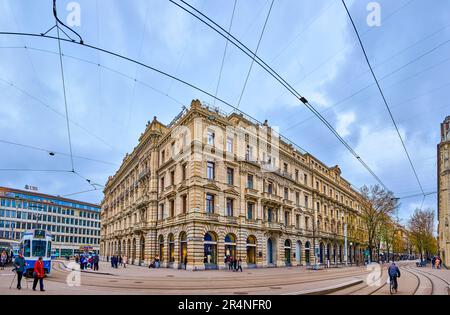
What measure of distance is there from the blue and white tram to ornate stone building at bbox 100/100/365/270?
39.9ft

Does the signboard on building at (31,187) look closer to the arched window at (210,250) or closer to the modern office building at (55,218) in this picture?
the modern office building at (55,218)

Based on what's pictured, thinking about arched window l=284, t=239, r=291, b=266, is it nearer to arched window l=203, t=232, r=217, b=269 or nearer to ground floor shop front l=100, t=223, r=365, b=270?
ground floor shop front l=100, t=223, r=365, b=270

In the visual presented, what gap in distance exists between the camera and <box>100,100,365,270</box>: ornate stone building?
3238cm

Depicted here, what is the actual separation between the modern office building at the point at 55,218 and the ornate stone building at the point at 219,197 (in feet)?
155

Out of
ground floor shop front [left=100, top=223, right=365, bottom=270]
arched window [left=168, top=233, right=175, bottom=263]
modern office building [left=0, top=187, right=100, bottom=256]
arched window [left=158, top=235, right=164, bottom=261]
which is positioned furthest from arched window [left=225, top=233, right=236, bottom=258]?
modern office building [left=0, top=187, right=100, bottom=256]

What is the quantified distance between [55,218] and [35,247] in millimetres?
82870

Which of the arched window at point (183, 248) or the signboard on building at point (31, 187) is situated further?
the signboard on building at point (31, 187)

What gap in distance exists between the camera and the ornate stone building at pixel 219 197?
3238cm

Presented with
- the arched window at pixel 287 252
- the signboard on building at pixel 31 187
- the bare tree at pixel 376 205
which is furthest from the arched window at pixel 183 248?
the signboard on building at pixel 31 187

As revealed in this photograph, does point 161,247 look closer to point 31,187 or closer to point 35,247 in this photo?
point 35,247

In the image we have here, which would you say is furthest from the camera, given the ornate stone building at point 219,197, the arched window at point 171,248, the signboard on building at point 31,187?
the signboard on building at point 31,187
